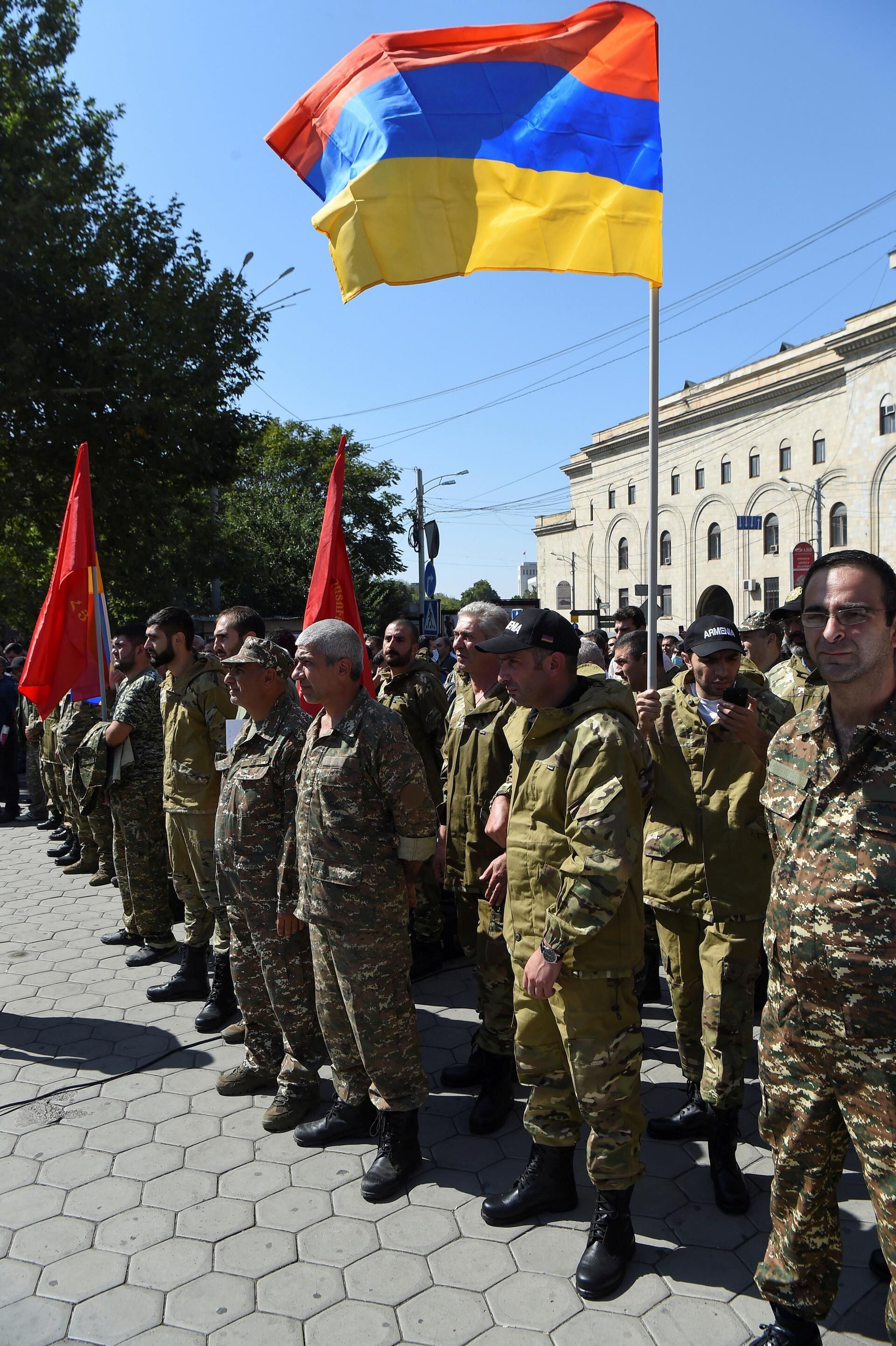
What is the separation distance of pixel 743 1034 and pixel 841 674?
1.73m

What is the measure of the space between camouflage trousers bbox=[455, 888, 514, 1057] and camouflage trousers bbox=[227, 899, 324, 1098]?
0.78 metres

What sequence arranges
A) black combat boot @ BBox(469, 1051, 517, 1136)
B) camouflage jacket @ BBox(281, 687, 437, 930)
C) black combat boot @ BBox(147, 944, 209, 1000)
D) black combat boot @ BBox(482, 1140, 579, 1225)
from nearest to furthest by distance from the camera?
black combat boot @ BBox(482, 1140, 579, 1225) < camouflage jacket @ BBox(281, 687, 437, 930) < black combat boot @ BBox(469, 1051, 517, 1136) < black combat boot @ BBox(147, 944, 209, 1000)

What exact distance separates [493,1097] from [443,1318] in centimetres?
128

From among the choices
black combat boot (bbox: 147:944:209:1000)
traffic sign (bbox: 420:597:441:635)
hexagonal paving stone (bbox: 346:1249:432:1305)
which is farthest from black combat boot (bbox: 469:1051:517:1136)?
traffic sign (bbox: 420:597:441:635)

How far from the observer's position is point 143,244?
15055mm

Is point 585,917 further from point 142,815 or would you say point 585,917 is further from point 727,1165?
point 142,815

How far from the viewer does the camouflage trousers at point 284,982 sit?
414 cm

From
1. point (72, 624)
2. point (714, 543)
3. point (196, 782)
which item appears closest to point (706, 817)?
point (196, 782)

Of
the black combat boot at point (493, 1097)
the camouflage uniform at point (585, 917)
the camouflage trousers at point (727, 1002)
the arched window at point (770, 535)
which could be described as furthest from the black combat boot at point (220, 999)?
the arched window at point (770, 535)

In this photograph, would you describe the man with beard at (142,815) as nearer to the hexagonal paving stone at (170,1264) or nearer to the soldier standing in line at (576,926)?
the hexagonal paving stone at (170,1264)

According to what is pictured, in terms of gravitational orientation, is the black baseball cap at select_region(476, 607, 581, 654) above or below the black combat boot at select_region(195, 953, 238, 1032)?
above

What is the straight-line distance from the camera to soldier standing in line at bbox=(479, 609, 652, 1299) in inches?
113

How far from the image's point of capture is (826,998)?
2338mm

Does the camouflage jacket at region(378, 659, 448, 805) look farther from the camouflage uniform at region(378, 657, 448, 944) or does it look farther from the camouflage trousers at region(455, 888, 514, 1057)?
the camouflage trousers at region(455, 888, 514, 1057)
